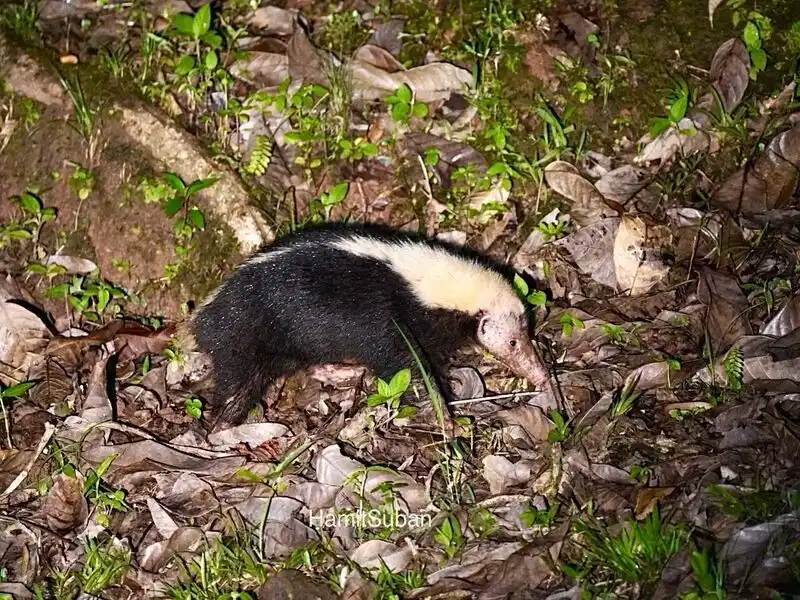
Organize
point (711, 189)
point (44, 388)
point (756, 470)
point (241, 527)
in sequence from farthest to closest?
1. point (711, 189)
2. point (44, 388)
3. point (241, 527)
4. point (756, 470)

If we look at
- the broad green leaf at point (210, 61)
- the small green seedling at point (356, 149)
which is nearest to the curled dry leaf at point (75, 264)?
the broad green leaf at point (210, 61)

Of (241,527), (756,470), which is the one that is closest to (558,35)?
(756,470)

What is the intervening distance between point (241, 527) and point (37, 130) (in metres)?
3.64

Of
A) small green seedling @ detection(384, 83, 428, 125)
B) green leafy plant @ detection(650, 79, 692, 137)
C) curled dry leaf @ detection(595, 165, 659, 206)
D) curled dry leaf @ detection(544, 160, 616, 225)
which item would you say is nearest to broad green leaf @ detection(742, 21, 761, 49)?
green leafy plant @ detection(650, 79, 692, 137)

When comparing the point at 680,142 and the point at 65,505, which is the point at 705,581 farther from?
the point at 680,142

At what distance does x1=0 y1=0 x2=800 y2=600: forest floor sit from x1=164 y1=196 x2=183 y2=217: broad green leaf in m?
0.02

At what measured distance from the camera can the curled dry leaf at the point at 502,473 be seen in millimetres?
4941

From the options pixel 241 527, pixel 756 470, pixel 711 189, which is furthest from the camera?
pixel 711 189

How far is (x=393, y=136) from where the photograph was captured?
22.7 feet

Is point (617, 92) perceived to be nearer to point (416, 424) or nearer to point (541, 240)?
point (541, 240)

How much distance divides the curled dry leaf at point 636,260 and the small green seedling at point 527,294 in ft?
1.73

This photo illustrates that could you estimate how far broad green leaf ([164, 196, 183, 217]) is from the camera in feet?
21.0

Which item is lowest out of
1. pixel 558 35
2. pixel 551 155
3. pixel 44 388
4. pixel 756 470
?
pixel 44 388

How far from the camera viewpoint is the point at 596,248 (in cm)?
628
